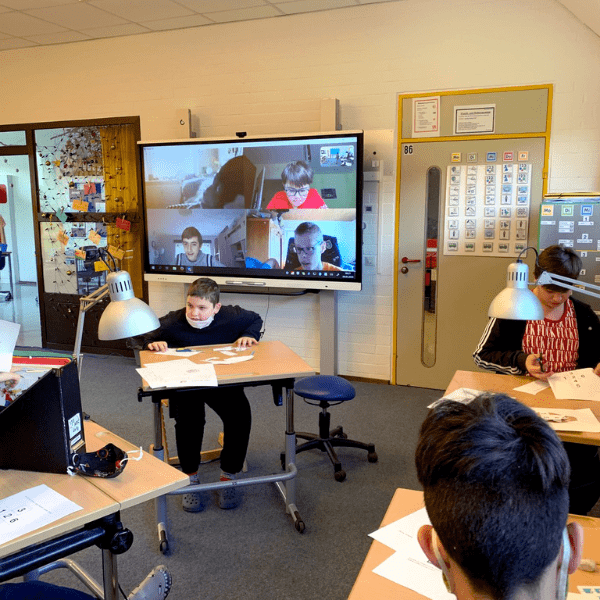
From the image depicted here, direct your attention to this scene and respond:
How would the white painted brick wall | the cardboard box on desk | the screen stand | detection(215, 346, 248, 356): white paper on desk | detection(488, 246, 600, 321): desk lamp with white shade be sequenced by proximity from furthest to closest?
the screen stand < the white painted brick wall < detection(215, 346, 248, 356): white paper on desk < detection(488, 246, 600, 321): desk lamp with white shade < the cardboard box on desk

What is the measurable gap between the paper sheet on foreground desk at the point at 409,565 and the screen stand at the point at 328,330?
3407 millimetres

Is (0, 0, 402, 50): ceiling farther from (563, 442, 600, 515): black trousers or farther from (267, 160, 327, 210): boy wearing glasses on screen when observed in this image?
(563, 442, 600, 515): black trousers

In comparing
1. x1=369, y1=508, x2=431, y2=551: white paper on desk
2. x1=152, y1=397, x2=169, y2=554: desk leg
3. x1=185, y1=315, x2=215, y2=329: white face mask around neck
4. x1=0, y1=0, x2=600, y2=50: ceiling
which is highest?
x1=0, y1=0, x2=600, y2=50: ceiling

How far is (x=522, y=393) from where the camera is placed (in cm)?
232

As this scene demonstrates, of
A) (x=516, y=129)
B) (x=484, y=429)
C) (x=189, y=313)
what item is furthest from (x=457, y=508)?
(x=516, y=129)

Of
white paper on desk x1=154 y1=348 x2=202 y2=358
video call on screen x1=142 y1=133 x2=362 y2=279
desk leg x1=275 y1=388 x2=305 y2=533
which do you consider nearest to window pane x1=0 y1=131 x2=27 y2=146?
video call on screen x1=142 y1=133 x2=362 y2=279

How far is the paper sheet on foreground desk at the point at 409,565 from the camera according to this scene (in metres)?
1.18

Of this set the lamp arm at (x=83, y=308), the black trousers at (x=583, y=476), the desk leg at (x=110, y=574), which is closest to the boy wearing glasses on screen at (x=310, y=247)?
the black trousers at (x=583, y=476)

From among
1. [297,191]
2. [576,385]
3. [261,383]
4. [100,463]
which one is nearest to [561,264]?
[576,385]

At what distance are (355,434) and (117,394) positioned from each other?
201 centimetres

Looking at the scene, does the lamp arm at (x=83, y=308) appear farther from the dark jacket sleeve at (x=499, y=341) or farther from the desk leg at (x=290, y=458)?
the dark jacket sleeve at (x=499, y=341)

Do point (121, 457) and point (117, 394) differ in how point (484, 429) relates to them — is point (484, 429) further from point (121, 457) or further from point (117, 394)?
point (117, 394)

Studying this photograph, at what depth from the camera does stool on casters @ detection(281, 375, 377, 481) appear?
10.5 feet

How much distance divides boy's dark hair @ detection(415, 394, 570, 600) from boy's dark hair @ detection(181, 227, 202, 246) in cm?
441
